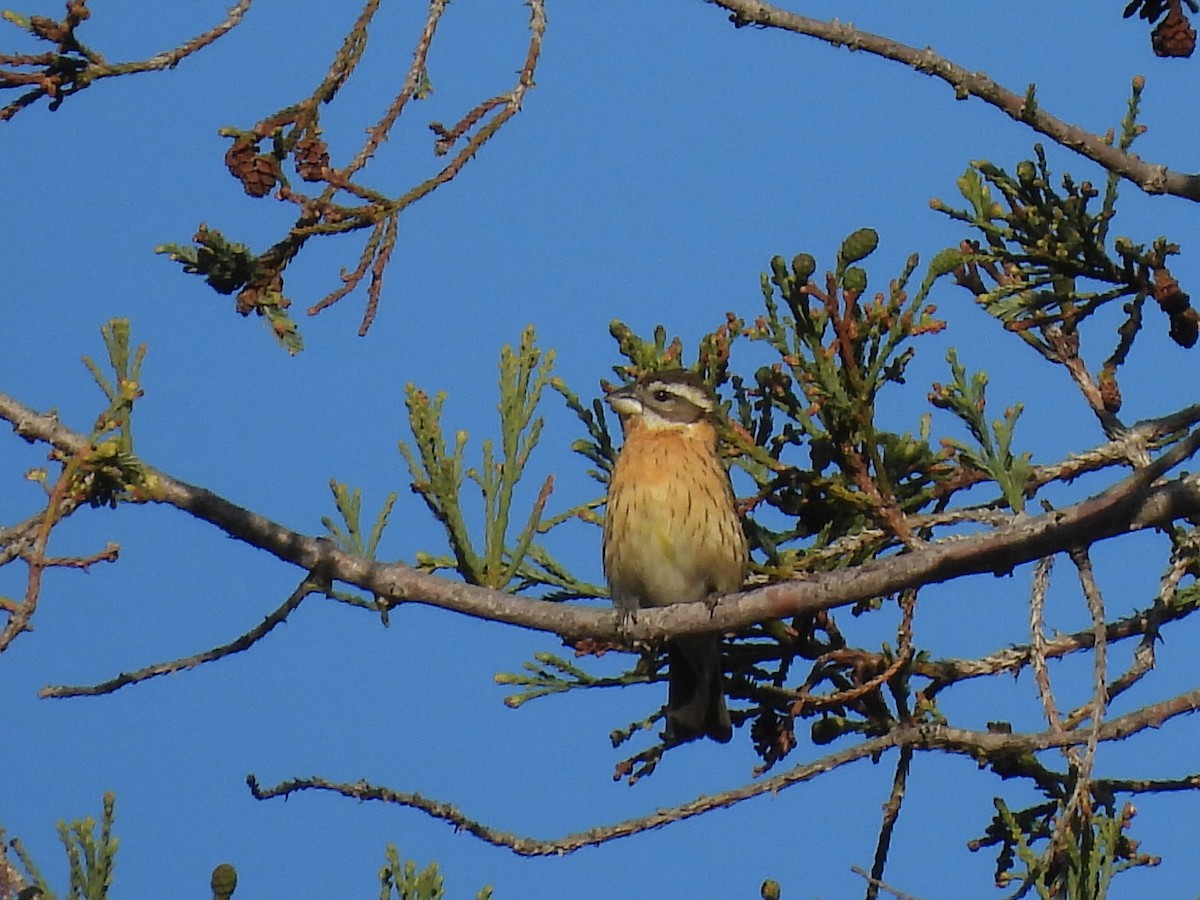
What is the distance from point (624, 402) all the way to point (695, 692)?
1.13m

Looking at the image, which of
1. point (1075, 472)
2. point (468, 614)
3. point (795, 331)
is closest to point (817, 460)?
point (795, 331)

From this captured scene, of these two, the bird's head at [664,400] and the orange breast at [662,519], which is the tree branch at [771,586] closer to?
the bird's head at [664,400]

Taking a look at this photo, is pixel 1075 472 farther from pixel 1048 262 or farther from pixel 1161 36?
pixel 1161 36

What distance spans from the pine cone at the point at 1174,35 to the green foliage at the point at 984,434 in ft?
3.52

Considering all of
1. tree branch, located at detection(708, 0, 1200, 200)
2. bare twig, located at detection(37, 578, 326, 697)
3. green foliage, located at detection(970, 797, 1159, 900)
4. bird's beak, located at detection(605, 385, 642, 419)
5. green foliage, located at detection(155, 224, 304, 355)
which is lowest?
green foliage, located at detection(970, 797, 1159, 900)

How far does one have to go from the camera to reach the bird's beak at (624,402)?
633cm

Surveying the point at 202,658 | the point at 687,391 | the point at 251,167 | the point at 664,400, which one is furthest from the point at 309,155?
the point at 664,400

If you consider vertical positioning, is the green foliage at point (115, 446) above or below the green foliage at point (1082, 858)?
above

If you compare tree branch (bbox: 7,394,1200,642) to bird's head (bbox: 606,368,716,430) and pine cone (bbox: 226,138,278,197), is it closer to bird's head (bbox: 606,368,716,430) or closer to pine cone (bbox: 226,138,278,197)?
pine cone (bbox: 226,138,278,197)

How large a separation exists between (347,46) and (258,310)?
2.26 feet

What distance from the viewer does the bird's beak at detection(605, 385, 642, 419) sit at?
6.33 m

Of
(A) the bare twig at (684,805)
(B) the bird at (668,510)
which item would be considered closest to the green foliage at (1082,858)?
(A) the bare twig at (684,805)

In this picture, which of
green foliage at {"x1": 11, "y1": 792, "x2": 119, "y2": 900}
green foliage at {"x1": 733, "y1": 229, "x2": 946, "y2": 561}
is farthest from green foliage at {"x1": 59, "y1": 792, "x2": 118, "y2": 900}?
green foliage at {"x1": 733, "y1": 229, "x2": 946, "y2": 561}

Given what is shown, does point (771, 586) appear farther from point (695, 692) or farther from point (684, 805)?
point (695, 692)
